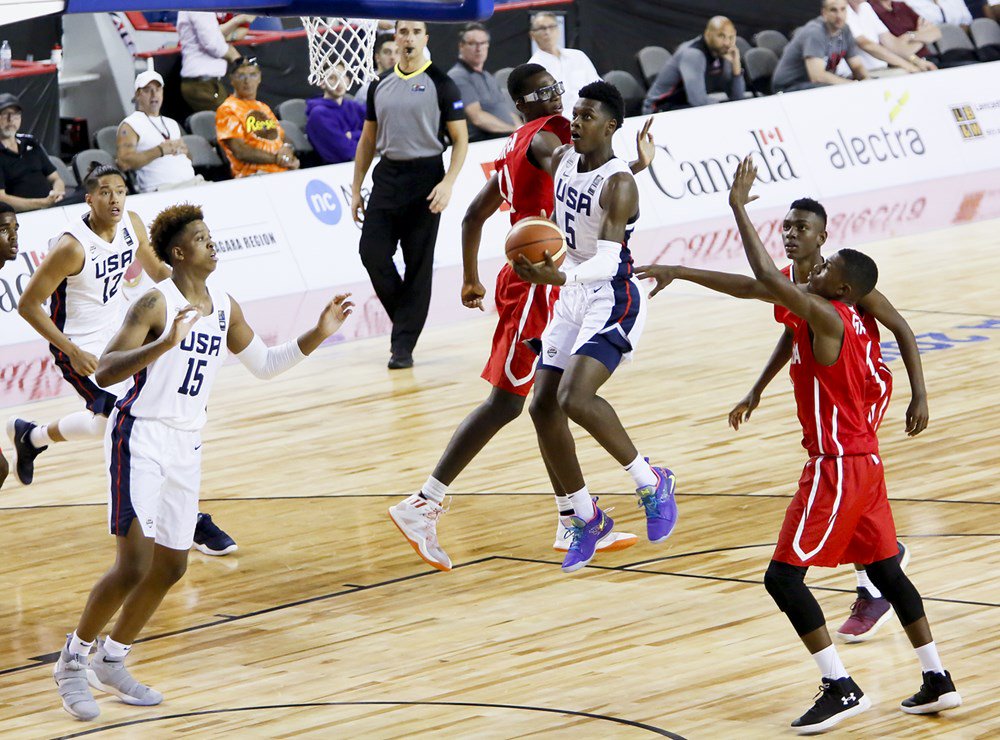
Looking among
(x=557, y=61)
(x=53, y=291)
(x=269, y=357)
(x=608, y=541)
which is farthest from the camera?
(x=557, y=61)

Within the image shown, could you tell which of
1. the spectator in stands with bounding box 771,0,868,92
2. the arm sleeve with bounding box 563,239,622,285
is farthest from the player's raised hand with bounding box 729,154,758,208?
the spectator in stands with bounding box 771,0,868,92

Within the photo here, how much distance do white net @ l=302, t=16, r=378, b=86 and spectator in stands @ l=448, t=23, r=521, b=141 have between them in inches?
54.9

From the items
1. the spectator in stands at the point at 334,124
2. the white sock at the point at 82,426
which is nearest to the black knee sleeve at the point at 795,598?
the white sock at the point at 82,426

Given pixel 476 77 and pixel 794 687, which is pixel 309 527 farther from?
pixel 476 77

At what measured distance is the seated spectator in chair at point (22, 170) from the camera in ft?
42.9

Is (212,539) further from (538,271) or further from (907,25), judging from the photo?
(907,25)

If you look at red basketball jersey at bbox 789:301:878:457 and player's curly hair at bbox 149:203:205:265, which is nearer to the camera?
red basketball jersey at bbox 789:301:878:457

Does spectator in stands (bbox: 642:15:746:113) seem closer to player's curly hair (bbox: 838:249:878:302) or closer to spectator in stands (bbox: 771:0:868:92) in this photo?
spectator in stands (bbox: 771:0:868:92)

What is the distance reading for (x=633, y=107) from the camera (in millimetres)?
17547

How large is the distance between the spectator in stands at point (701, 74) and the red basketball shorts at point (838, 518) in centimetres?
1215

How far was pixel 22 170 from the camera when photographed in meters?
13.2

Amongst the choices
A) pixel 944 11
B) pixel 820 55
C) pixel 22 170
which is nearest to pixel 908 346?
pixel 22 170

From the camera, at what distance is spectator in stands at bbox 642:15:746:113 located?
1703 cm

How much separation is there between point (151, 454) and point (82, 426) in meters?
2.51
